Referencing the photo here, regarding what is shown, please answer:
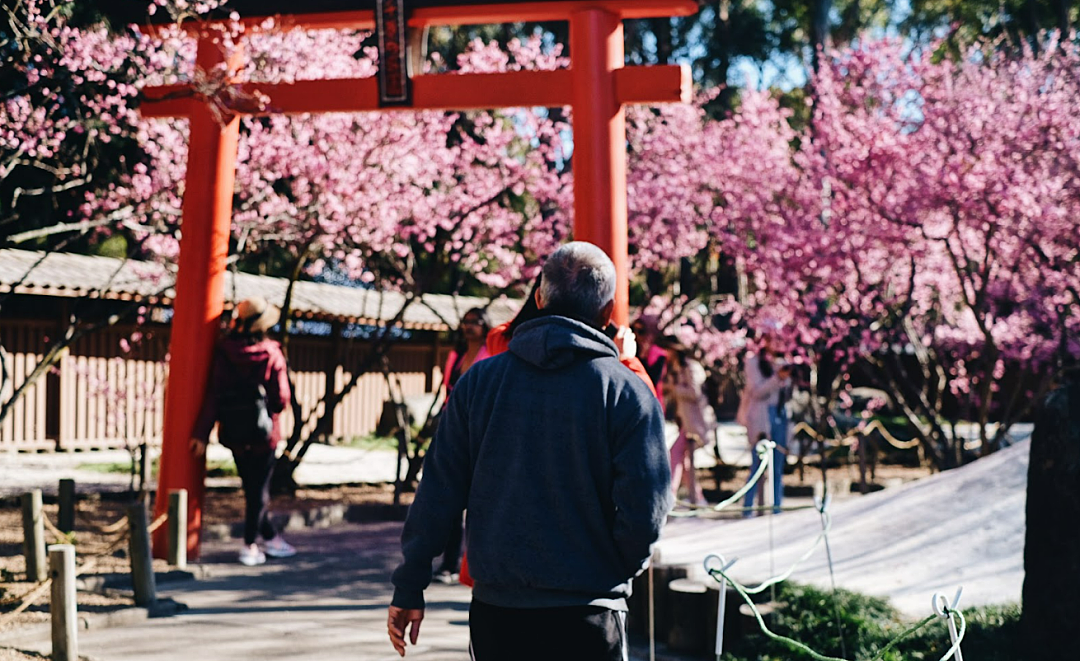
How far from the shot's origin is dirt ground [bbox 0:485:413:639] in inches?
251

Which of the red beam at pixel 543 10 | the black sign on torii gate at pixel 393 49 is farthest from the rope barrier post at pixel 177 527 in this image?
the red beam at pixel 543 10

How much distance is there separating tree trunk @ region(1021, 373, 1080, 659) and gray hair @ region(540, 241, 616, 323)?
Answer: 3238mm

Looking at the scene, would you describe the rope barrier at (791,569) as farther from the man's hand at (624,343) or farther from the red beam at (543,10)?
the red beam at (543,10)

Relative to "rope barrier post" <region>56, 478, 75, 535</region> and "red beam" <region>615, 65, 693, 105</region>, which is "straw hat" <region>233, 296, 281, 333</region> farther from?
"red beam" <region>615, 65, 693, 105</region>

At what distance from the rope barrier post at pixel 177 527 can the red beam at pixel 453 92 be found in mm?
2783

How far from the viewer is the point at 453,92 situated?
27.9 ft

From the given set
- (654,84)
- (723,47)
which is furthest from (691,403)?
(723,47)

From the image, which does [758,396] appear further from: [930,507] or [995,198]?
[995,198]

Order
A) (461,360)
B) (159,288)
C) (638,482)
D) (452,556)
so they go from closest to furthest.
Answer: (638,482) < (461,360) < (452,556) < (159,288)

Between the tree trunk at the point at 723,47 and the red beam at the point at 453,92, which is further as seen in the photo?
the tree trunk at the point at 723,47

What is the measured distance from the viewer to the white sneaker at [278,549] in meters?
8.67

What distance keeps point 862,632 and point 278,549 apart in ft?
15.6

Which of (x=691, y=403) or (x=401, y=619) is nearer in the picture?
(x=401, y=619)

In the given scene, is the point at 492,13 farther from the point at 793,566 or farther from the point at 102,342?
the point at 102,342
